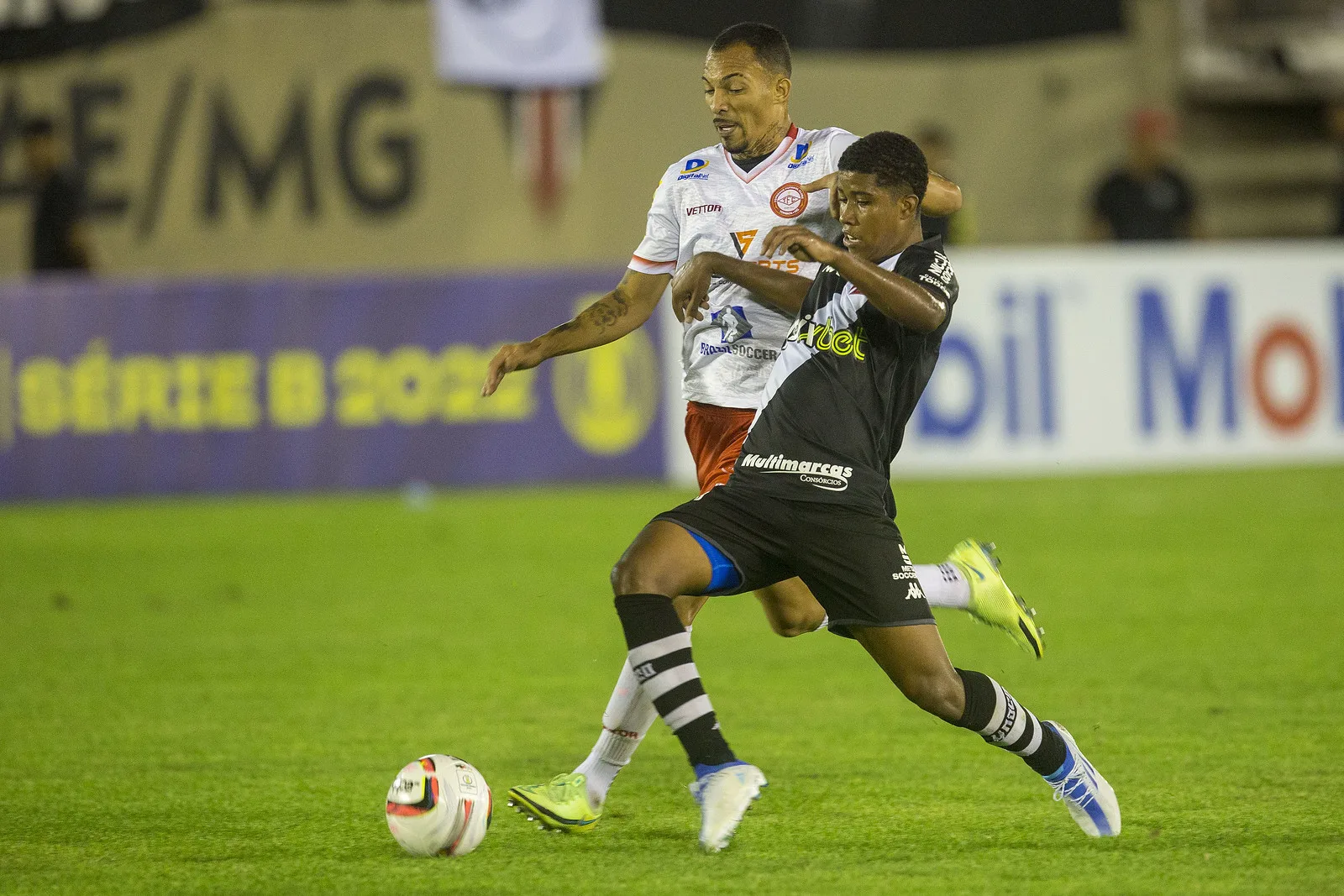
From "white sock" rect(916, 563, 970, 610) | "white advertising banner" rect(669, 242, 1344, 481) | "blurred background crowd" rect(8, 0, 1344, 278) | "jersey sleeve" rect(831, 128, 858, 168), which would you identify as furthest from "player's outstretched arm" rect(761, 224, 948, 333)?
"blurred background crowd" rect(8, 0, 1344, 278)

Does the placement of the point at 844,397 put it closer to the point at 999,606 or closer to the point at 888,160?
the point at 888,160

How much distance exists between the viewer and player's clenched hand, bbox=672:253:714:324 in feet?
16.2

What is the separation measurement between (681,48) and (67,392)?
7.89 meters

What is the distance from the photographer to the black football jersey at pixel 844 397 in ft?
15.6

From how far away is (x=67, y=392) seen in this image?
13422 millimetres

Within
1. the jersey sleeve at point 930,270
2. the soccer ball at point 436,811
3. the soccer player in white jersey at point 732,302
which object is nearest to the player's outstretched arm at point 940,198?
the soccer player in white jersey at point 732,302

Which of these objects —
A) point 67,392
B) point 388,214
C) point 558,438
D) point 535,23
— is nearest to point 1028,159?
point 535,23

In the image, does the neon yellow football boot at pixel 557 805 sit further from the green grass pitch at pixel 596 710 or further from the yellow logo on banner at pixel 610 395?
the yellow logo on banner at pixel 610 395

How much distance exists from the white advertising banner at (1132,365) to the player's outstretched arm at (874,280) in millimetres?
8633

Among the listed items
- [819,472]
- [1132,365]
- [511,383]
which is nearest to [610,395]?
[511,383]

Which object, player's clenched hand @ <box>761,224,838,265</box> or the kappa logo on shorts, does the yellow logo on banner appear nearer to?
the kappa logo on shorts

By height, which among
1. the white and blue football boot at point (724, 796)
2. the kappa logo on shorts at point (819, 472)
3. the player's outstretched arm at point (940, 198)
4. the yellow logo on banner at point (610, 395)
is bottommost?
the yellow logo on banner at point (610, 395)

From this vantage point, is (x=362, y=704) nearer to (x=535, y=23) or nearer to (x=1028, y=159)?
(x=535, y=23)

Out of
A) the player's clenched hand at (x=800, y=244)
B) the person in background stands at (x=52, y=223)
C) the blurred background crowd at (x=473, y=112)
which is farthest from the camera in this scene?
the blurred background crowd at (x=473, y=112)
